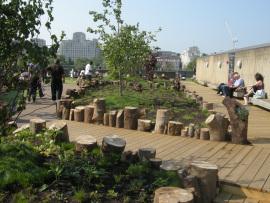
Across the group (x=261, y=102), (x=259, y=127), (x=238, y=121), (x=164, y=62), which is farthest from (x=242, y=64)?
(x=164, y=62)

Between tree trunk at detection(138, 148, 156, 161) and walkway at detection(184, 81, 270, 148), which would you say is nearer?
tree trunk at detection(138, 148, 156, 161)

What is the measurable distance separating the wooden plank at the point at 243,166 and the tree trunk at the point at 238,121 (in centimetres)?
44

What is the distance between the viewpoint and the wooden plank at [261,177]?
18.9 ft

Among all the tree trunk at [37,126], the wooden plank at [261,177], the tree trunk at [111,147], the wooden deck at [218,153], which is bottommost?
the wooden plank at [261,177]

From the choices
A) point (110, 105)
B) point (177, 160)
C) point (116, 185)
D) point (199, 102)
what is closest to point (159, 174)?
point (116, 185)

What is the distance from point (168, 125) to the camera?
9.42m

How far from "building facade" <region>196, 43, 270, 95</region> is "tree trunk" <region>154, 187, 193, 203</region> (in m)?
13.5

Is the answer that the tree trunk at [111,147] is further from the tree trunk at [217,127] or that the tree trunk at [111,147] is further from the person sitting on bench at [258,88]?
A: the person sitting on bench at [258,88]

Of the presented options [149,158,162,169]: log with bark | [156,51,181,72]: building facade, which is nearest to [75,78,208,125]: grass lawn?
[149,158,162,169]: log with bark

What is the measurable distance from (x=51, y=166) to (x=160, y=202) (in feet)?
5.36

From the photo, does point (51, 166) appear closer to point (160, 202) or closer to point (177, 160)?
point (160, 202)

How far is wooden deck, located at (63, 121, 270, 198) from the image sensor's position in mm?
6084

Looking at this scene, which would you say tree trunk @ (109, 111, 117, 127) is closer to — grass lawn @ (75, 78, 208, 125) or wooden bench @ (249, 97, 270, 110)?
grass lawn @ (75, 78, 208, 125)

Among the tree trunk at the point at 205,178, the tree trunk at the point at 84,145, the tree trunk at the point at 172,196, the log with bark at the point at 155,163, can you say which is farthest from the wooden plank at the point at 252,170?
the tree trunk at the point at 84,145
